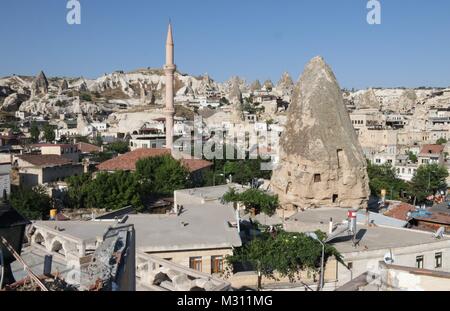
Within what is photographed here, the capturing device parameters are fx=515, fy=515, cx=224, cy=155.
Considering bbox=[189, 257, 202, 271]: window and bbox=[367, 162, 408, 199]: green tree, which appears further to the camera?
bbox=[367, 162, 408, 199]: green tree

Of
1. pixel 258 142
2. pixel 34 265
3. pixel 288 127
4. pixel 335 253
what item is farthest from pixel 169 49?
pixel 34 265

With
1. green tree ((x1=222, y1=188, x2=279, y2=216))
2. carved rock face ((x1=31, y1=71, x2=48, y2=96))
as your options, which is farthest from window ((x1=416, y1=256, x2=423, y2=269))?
carved rock face ((x1=31, y1=71, x2=48, y2=96))

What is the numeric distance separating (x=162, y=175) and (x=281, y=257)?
2235cm

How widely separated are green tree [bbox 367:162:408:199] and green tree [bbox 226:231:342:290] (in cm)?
1947

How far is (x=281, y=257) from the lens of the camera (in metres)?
11.0

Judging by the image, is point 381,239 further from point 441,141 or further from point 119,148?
point 441,141

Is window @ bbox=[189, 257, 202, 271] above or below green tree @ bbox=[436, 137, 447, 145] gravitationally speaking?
below

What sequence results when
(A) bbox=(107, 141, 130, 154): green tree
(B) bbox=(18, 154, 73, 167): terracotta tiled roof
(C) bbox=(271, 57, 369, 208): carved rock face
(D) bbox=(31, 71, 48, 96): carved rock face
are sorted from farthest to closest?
1. (D) bbox=(31, 71, 48, 96): carved rock face
2. (A) bbox=(107, 141, 130, 154): green tree
3. (B) bbox=(18, 154, 73, 167): terracotta tiled roof
4. (C) bbox=(271, 57, 369, 208): carved rock face

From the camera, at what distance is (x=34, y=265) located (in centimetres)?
645

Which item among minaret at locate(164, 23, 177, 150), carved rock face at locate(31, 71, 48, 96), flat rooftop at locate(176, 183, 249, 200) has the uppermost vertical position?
carved rock face at locate(31, 71, 48, 96)

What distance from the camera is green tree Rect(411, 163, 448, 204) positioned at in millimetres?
34938

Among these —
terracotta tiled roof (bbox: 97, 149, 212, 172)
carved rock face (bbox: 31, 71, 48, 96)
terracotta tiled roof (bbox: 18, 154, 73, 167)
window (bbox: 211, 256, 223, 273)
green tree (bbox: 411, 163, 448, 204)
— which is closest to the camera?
window (bbox: 211, 256, 223, 273)

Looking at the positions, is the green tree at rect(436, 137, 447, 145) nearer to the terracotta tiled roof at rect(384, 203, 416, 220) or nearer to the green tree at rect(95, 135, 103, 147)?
the green tree at rect(95, 135, 103, 147)

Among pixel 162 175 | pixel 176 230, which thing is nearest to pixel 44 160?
pixel 162 175
